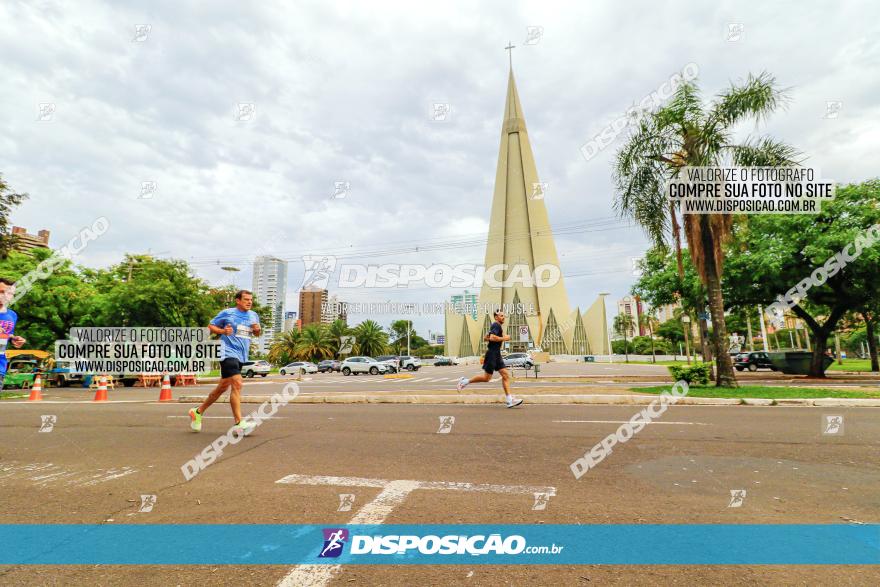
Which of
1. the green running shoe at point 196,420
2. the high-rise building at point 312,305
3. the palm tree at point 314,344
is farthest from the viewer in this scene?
the high-rise building at point 312,305

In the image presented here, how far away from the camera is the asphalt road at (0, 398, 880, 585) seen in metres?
2.27

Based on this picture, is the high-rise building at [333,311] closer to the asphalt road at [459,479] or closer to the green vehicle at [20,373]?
the green vehicle at [20,373]

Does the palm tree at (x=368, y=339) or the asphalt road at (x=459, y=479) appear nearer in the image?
the asphalt road at (x=459, y=479)

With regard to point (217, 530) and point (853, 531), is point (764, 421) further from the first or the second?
point (217, 530)

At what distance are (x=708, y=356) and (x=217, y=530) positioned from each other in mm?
25108

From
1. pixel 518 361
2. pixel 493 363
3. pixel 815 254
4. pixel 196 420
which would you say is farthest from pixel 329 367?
pixel 196 420

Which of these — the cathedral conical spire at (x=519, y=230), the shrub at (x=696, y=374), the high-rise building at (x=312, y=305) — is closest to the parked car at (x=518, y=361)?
the shrub at (x=696, y=374)

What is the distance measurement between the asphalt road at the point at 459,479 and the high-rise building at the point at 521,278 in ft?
272

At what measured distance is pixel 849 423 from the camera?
689 centimetres

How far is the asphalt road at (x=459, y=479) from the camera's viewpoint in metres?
2.27

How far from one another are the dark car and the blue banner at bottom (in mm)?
35340

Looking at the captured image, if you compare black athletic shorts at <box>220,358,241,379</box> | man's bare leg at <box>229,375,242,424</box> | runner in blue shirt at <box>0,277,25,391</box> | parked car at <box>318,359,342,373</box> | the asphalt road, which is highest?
runner in blue shirt at <box>0,277,25,391</box>

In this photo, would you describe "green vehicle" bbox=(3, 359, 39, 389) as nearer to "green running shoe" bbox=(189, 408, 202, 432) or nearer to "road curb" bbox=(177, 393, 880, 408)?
"road curb" bbox=(177, 393, 880, 408)

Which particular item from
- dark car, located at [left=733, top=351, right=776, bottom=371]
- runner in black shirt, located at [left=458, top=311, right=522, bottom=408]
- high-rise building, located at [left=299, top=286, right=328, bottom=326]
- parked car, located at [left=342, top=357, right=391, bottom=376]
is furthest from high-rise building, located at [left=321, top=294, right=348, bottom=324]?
runner in black shirt, located at [left=458, top=311, right=522, bottom=408]
